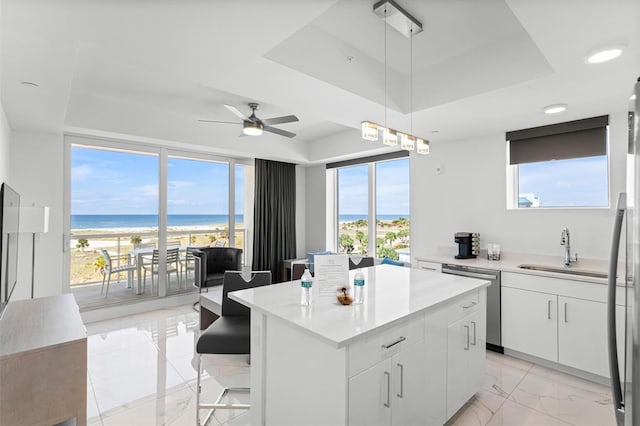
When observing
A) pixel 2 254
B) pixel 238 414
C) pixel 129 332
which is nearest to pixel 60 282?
pixel 129 332

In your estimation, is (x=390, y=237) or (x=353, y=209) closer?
(x=390, y=237)

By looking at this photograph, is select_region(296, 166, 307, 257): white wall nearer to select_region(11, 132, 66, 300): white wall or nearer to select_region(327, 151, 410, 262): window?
select_region(327, 151, 410, 262): window

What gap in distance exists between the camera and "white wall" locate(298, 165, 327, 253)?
5906 mm

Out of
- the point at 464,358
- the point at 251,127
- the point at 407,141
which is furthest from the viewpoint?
the point at 251,127

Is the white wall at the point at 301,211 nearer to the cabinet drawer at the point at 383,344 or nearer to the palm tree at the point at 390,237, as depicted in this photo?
the palm tree at the point at 390,237

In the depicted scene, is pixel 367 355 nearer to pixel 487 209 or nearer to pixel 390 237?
pixel 487 209

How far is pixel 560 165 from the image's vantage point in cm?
334

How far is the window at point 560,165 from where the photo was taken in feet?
9.97

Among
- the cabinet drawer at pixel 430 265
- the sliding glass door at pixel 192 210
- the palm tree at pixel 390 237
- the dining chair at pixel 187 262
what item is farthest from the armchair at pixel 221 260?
the cabinet drawer at pixel 430 265

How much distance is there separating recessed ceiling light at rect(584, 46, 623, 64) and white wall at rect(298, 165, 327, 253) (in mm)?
4303

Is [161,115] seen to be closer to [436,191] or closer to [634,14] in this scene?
[436,191]

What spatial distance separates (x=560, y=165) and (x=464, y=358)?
256 cm

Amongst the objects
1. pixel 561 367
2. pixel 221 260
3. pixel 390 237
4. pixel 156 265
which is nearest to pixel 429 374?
pixel 561 367

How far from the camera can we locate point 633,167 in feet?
2.70
